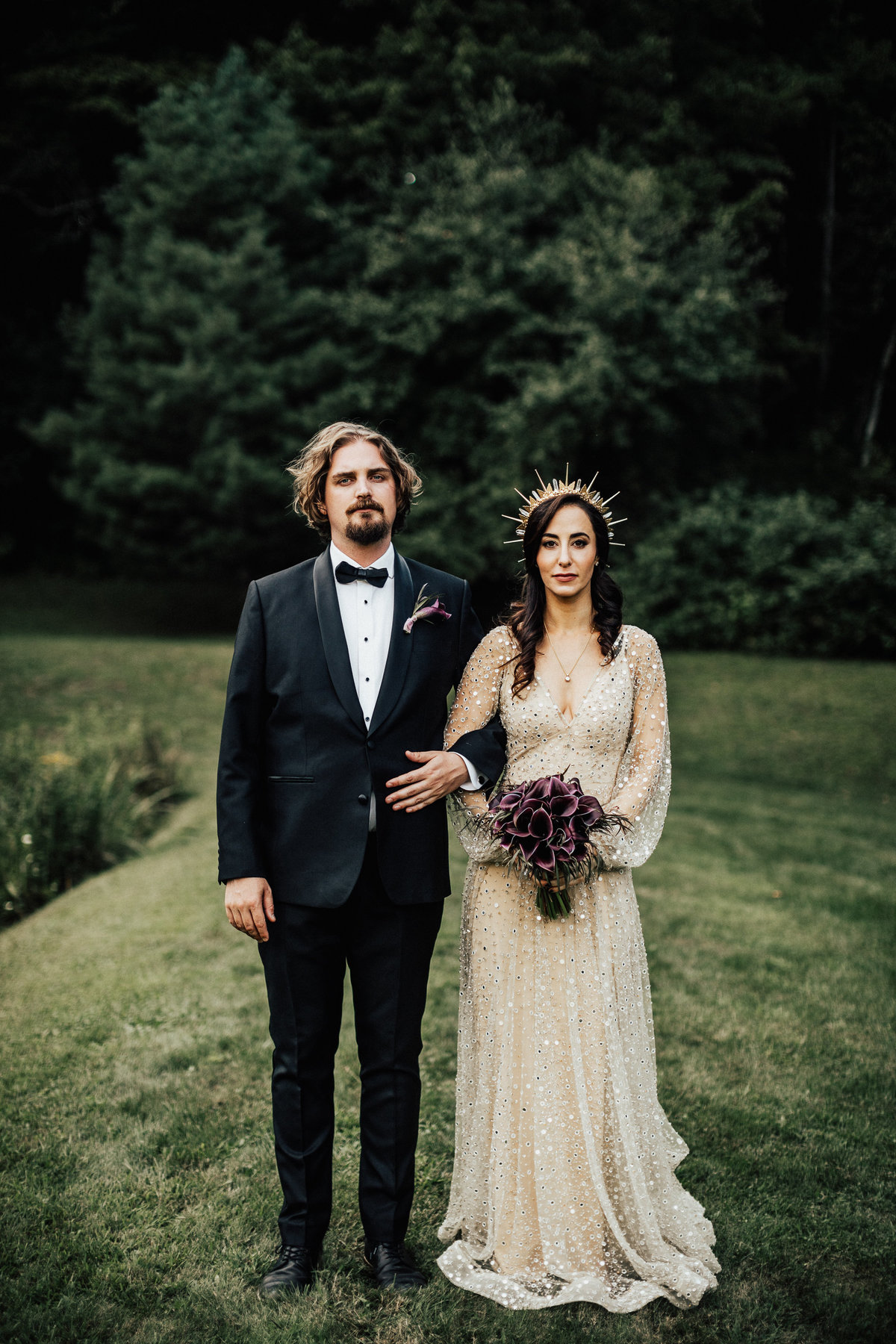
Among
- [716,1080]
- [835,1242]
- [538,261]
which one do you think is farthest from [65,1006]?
[538,261]

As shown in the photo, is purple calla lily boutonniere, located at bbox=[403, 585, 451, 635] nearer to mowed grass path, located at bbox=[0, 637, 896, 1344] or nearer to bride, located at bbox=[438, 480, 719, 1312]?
bride, located at bbox=[438, 480, 719, 1312]

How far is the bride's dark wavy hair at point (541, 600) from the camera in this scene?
299cm

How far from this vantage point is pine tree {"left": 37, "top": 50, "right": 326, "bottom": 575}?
18844mm

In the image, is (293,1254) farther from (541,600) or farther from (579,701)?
(541,600)

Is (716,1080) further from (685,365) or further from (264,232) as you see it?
(264,232)

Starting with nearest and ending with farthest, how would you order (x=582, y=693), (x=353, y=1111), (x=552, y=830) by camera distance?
(x=552, y=830) → (x=582, y=693) → (x=353, y=1111)

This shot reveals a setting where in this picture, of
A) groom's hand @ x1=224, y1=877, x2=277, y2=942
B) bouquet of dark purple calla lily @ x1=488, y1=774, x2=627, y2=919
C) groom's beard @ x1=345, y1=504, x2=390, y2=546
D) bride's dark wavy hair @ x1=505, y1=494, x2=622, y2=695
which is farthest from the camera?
bride's dark wavy hair @ x1=505, y1=494, x2=622, y2=695

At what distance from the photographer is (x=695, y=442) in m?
21.3

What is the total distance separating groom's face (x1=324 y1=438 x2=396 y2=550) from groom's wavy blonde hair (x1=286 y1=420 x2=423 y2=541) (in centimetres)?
3

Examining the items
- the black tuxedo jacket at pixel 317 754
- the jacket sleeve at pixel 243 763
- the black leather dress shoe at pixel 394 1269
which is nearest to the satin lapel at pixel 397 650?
the black tuxedo jacket at pixel 317 754

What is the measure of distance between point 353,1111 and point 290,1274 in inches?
51.7

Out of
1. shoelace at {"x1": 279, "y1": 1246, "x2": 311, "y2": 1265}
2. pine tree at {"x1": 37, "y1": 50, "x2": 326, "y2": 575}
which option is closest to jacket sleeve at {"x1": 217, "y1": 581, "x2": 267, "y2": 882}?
shoelace at {"x1": 279, "y1": 1246, "x2": 311, "y2": 1265}

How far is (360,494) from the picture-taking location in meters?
2.88

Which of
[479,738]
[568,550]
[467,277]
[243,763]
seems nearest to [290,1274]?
[243,763]
